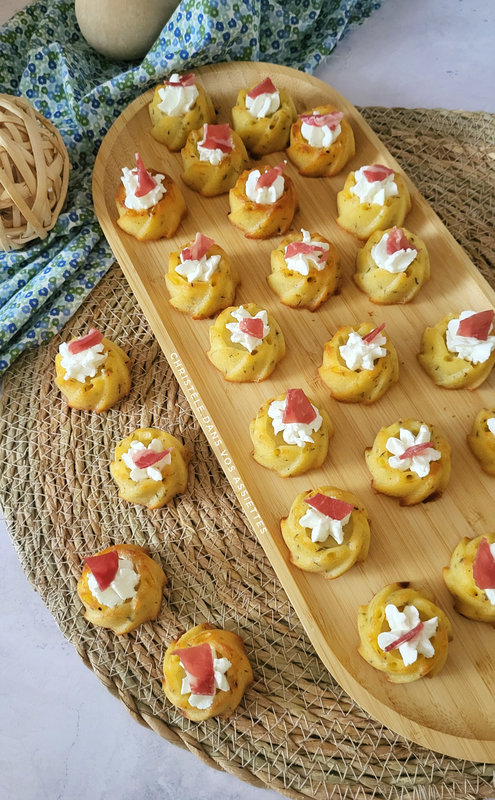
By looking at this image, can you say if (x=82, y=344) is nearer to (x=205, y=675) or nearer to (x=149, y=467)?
(x=149, y=467)

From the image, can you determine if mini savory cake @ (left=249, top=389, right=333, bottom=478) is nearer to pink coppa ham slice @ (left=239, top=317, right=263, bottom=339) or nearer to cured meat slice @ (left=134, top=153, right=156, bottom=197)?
pink coppa ham slice @ (left=239, top=317, right=263, bottom=339)

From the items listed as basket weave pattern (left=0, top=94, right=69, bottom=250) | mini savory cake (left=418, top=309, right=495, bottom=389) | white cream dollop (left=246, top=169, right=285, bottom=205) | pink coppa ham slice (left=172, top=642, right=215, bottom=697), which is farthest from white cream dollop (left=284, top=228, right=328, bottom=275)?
pink coppa ham slice (left=172, top=642, right=215, bottom=697)

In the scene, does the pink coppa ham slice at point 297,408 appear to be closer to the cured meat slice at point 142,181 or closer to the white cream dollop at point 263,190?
the white cream dollop at point 263,190

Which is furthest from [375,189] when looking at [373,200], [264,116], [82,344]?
[82,344]

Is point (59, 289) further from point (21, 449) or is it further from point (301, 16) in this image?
point (301, 16)

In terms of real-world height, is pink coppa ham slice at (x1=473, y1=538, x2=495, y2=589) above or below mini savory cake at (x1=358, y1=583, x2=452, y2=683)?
above

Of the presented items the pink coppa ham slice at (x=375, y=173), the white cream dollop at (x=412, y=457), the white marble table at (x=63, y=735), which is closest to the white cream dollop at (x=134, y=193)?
the pink coppa ham slice at (x=375, y=173)
